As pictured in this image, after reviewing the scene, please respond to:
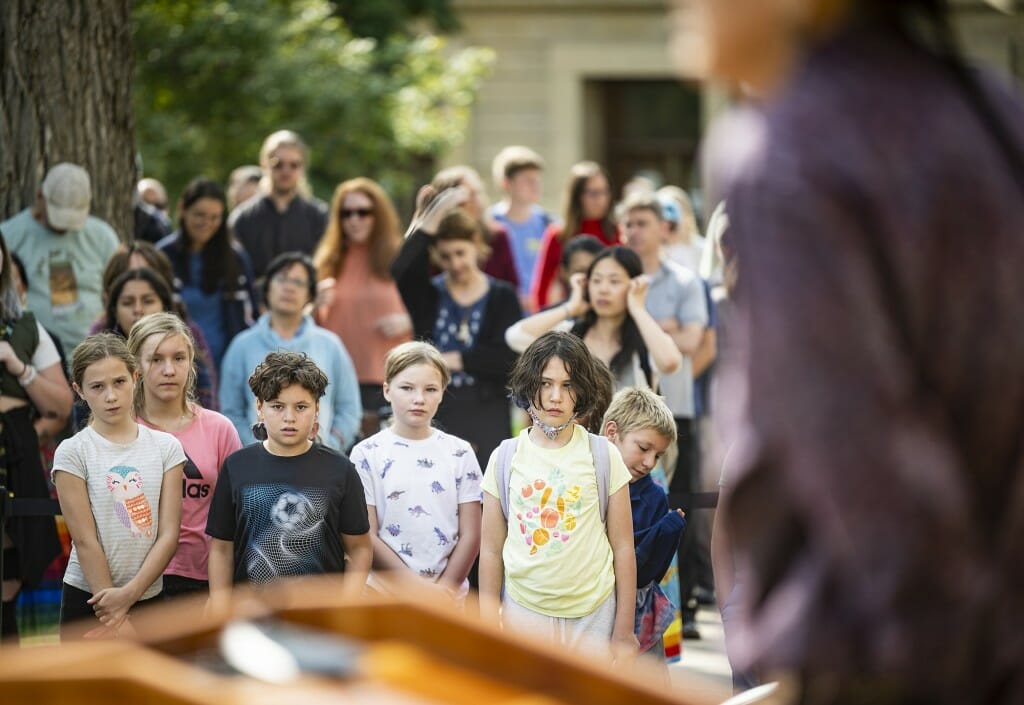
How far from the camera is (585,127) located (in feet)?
84.4

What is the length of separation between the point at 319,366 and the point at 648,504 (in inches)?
75.3

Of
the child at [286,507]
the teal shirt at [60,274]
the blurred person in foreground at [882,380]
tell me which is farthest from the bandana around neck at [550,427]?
the blurred person in foreground at [882,380]

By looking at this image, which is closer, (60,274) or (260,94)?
(60,274)

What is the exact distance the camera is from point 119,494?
5.75 metres

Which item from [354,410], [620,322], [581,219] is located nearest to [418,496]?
[354,410]

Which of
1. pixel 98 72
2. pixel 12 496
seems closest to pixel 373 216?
pixel 98 72

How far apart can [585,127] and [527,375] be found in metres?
20.1

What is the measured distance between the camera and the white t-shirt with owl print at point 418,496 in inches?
234

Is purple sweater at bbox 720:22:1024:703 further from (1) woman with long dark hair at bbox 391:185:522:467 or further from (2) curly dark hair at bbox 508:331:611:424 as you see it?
(1) woman with long dark hair at bbox 391:185:522:467

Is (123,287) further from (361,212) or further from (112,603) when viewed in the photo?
(112,603)

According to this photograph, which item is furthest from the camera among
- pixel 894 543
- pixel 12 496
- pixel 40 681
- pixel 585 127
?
pixel 585 127

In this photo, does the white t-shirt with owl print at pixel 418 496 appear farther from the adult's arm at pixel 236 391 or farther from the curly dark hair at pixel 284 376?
the adult's arm at pixel 236 391

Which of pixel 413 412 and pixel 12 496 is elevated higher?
pixel 413 412

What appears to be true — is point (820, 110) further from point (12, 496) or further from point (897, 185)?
point (12, 496)
